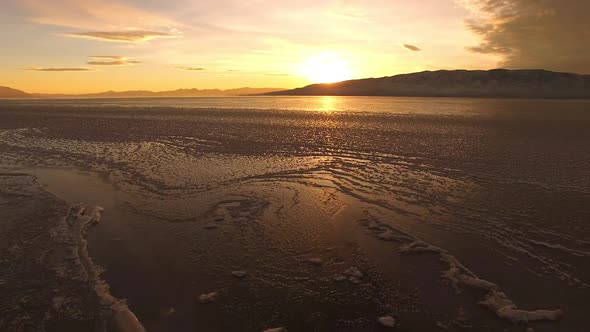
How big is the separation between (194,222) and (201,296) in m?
4.02

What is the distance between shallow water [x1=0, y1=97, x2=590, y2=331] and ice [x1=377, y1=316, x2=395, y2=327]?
0.11 metres

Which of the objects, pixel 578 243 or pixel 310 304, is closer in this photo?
pixel 310 304

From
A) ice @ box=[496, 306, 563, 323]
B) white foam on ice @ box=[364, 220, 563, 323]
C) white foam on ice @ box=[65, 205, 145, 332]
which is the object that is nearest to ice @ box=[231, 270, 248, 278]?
white foam on ice @ box=[65, 205, 145, 332]

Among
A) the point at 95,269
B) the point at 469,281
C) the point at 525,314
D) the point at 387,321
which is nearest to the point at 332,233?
the point at 469,281

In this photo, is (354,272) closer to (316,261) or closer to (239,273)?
(316,261)

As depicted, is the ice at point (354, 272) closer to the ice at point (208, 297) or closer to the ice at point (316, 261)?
the ice at point (316, 261)

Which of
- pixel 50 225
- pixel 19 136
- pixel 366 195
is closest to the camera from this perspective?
pixel 50 225

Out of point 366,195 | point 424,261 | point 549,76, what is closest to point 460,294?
point 424,261

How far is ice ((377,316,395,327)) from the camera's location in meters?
6.21

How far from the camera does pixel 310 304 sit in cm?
675

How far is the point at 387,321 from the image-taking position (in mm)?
6273

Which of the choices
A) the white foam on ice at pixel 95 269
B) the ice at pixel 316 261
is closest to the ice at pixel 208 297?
the white foam on ice at pixel 95 269

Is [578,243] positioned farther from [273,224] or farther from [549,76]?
[549,76]

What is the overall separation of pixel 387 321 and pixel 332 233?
3.90 meters
